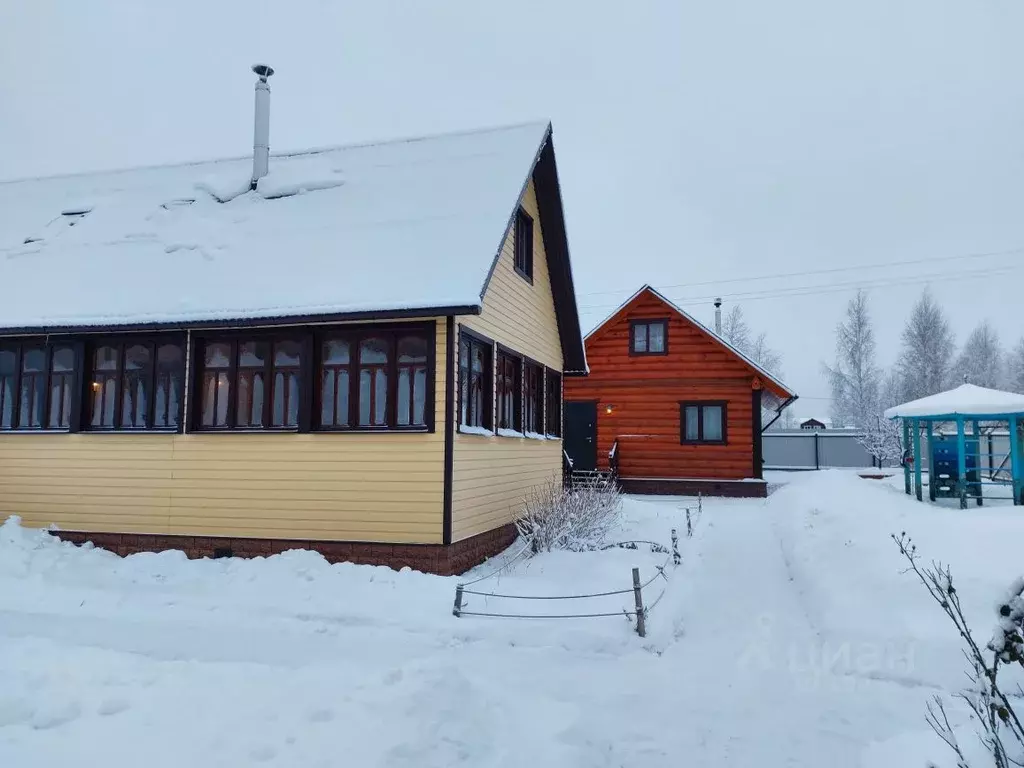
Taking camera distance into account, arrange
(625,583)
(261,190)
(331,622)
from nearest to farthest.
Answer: (331,622) → (625,583) → (261,190)

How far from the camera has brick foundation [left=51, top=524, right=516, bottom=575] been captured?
10.0m

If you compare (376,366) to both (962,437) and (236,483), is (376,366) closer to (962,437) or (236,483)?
(236,483)

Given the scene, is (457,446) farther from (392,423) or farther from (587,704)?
(587,704)

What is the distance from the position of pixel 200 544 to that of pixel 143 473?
1562 mm

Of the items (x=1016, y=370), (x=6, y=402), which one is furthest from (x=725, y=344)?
(x=1016, y=370)

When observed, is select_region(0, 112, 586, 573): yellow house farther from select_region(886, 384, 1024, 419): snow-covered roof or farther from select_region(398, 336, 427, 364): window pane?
select_region(886, 384, 1024, 419): snow-covered roof

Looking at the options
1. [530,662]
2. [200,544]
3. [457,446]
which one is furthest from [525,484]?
[530,662]

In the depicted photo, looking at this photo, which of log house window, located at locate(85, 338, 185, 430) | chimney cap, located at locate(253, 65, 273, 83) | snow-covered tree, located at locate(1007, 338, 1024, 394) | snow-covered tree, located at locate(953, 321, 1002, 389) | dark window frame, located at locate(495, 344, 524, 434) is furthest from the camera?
snow-covered tree, located at locate(1007, 338, 1024, 394)

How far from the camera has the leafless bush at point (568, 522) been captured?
1142 cm

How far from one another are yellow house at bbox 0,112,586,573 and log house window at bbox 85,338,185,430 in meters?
0.03

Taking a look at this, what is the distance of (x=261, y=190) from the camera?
541 inches

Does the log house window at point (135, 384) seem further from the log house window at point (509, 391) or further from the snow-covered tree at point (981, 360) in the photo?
the snow-covered tree at point (981, 360)

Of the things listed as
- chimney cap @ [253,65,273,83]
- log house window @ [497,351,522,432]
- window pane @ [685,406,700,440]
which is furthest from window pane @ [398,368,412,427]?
window pane @ [685,406,700,440]

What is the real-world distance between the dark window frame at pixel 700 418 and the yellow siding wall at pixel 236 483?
14074 millimetres
